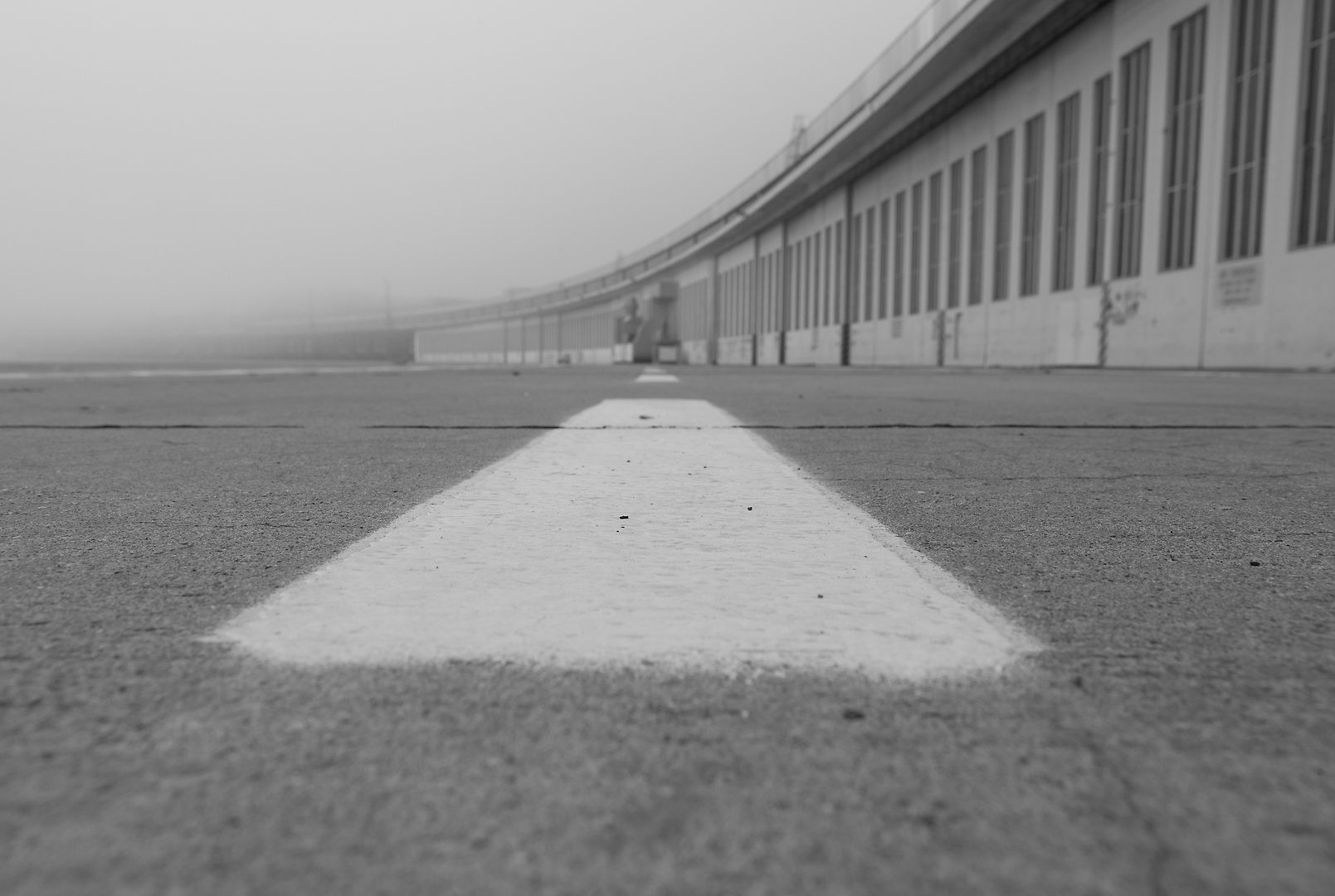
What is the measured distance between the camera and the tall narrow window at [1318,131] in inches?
638

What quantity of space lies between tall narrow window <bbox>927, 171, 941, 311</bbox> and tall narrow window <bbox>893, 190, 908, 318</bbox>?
2.22 meters

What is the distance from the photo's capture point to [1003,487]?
2.34 m

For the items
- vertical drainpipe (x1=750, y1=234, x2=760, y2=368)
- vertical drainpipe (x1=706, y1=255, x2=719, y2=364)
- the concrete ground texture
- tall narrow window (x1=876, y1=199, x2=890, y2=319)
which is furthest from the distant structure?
the concrete ground texture

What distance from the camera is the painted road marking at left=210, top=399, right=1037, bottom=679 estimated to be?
942 mm

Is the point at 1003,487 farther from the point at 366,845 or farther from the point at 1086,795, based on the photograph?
the point at 366,845

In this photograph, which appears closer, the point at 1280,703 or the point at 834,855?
the point at 834,855

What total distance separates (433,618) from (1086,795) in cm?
66

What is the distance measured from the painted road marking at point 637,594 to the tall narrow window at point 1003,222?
2741cm

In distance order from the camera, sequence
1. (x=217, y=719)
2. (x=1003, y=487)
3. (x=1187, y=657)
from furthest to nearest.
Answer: (x=1003, y=487) → (x=1187, y=657) → (x=217, y=719)

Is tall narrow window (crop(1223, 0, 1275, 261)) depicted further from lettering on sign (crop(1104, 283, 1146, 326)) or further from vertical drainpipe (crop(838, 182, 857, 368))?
vertical drainpipe (crop(838, 182, 857, 368))

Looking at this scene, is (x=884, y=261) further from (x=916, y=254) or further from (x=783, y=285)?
(x=783, y=285)

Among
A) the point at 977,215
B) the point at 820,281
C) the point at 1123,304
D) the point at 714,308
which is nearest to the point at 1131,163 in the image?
the point at 1123,304

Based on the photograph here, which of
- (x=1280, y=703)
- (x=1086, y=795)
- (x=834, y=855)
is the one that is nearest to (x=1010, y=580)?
(x=1280, y=703)

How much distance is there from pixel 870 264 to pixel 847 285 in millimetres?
2073
